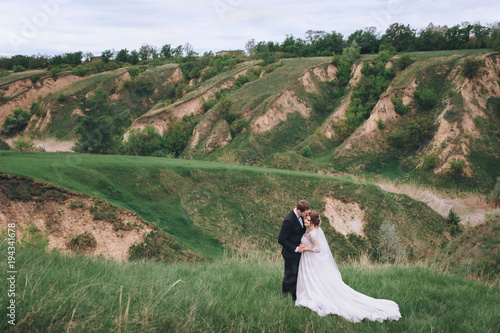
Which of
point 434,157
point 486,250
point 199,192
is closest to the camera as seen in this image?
point 486,250

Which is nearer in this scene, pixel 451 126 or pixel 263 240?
pixel 263 240

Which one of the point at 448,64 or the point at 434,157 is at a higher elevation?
the point at 448,64

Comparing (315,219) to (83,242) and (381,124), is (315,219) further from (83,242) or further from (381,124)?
(381,124)

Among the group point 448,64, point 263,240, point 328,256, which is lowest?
point 263,240

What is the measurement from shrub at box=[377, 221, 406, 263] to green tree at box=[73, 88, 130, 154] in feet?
81.5

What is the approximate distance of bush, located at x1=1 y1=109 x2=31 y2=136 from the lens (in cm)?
6012

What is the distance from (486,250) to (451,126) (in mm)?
24291

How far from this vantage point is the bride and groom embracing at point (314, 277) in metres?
5.39

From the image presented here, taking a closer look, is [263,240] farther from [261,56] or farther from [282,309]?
[261,56]

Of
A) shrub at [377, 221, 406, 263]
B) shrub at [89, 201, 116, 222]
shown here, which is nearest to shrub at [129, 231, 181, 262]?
shrub at [89, 201, 116, 222]

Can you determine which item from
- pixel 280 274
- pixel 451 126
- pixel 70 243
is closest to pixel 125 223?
pixel 70 243

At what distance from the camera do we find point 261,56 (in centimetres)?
7544

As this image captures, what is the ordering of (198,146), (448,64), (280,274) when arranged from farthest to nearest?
(198,146), (448,64), (280,274)

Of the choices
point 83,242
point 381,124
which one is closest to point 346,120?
point 381,124
